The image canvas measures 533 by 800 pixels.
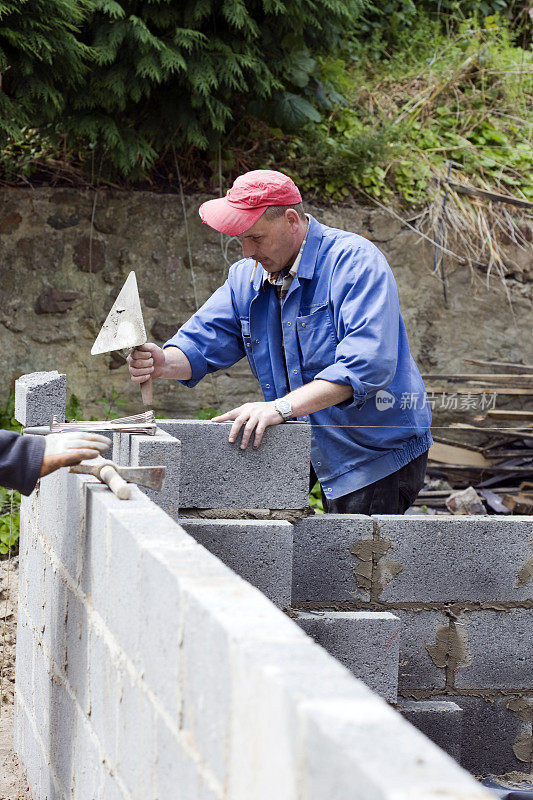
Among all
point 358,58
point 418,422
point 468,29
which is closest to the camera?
point 418,422

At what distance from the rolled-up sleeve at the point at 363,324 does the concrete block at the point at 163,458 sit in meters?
0.66

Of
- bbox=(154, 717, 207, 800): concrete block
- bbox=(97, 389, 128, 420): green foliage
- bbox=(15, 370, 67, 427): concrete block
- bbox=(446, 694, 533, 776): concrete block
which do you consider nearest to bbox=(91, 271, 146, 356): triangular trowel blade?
bbox=(15, 370, 67, 427): concrete block

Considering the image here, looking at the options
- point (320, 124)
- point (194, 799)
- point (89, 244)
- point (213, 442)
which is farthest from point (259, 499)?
point (320, 124)

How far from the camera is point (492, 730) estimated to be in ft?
14.3

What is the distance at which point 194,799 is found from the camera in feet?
5.71

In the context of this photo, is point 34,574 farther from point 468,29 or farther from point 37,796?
point 468,29

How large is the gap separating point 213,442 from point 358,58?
6.45 meters

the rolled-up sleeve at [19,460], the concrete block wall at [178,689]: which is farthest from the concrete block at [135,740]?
the rolled-up sleeve at [19,460]

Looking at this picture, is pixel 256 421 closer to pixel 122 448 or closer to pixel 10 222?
pixel 122 448

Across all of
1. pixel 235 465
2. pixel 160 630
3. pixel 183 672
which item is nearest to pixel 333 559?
pixel 235 465

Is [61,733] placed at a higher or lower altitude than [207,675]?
lower

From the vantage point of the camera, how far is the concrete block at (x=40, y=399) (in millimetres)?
3756

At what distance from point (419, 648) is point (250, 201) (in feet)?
6.94

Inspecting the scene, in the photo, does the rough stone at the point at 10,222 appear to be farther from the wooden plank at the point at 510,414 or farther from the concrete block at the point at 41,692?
the concrete block at the point at 41,692
